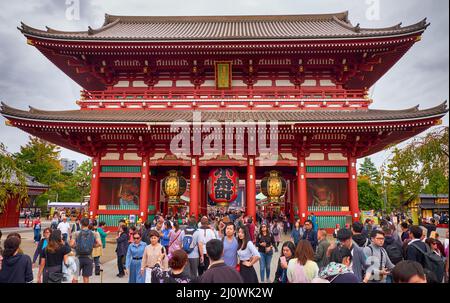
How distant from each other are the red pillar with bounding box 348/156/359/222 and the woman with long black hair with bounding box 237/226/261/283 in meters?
12.1

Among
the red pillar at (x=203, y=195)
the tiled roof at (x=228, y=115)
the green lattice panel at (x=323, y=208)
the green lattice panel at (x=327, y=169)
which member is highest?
the tiled roof at (x=228, y=115)

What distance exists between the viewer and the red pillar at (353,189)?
52.6ft

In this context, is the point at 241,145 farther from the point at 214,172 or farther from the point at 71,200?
the point at 71,200

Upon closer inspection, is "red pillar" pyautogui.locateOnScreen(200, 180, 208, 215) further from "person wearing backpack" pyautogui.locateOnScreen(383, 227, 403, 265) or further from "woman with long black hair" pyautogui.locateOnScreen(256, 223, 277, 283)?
"person wearing backpack" pyautogui.locateOnScreen(383, 227, 403, 265)

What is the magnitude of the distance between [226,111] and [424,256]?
1279 cm

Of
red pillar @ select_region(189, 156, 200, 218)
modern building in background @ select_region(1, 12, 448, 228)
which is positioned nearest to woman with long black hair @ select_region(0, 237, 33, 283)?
modern building in background @ select_region(1, 12, 448, 228)

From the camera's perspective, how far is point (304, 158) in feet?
55.3

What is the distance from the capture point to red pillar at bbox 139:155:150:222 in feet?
53.9

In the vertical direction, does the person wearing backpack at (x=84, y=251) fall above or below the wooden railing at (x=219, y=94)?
below

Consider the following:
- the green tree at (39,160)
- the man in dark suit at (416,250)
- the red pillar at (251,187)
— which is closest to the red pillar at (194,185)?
the red pillar at (251,187)

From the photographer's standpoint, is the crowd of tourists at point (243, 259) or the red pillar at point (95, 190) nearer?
the crowd of tourists at point (243, 259)

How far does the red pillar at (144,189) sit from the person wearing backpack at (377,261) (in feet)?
43.7

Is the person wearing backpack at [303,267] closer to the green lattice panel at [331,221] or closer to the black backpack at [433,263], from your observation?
the black backpack at [433,263]
